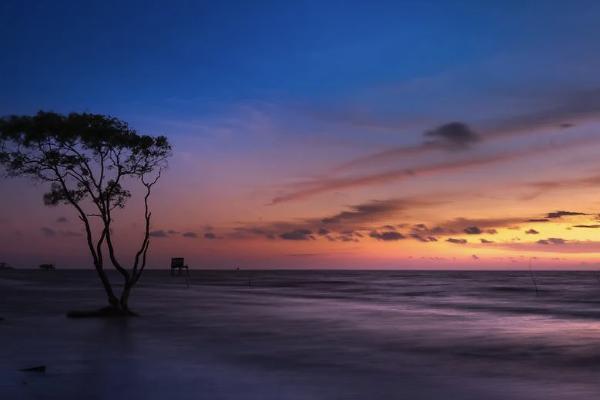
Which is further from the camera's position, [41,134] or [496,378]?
[41,134]

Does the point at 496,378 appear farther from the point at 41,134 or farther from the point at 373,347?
the point at 41,134

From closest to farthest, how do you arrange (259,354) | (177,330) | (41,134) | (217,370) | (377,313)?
1. (217,370)
2. (259,354)
3. (177,330)
4. (41,134)
5. (377,313)

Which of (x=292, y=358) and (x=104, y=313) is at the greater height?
(x=104, y=313)

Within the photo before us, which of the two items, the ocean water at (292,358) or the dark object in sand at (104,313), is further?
the dark object in sand at (104,313)

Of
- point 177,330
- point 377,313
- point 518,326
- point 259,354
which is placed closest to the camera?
point 259,354

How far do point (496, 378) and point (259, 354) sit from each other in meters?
8.43

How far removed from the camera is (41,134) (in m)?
32.0

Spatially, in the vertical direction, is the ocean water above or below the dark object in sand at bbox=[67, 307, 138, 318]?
below

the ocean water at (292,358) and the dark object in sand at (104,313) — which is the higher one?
the dark object in sand at (104,313)

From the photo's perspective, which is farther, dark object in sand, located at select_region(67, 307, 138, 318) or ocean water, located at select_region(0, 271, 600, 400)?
dark object in sand, located at select_region(67, 307, 138, 318)

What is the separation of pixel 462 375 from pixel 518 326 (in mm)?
19044

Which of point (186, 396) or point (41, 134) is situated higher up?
point (41, 134)

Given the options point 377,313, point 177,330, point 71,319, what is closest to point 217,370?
point 177,330

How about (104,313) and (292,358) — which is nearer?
(292,358)
